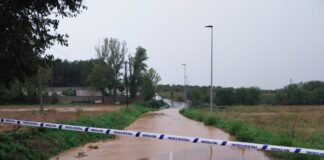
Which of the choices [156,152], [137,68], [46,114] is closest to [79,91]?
[137,68]

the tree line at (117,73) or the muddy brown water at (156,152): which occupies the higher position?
the tree line at (117,73)

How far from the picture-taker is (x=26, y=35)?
1084 cm

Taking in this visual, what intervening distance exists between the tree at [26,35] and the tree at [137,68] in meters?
86.1

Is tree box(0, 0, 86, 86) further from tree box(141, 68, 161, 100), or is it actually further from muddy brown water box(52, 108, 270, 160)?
tree box(141, 68, 161, 100)

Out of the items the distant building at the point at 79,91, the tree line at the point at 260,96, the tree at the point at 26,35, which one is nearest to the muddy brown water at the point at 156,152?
the tree at the point at 26,35

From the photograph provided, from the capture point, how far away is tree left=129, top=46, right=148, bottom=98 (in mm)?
99188

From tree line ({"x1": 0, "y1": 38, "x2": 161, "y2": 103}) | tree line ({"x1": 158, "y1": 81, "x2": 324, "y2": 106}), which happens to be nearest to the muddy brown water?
tree line ({"x1": 0, "y1": 38, "x2": 161, "y2": 103})

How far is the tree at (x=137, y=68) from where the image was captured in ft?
325

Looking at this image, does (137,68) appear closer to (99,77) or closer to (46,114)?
(99,77)

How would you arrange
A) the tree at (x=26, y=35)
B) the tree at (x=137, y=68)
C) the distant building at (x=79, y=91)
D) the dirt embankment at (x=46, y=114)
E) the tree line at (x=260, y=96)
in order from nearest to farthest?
the tree at (x=26, y=35)
the dirt embankment at (x=46, y=114)
the tree at (x=137, y=68)
the distant building at (x=79, y=91)
the tree line at (x=260, y=96)

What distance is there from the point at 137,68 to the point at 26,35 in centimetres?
8932

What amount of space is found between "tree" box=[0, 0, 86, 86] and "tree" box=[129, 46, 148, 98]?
86.1 m

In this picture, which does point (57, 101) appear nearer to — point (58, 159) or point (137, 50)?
point (137, 50)

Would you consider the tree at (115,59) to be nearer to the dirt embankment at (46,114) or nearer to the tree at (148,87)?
the tree at (148,87)
